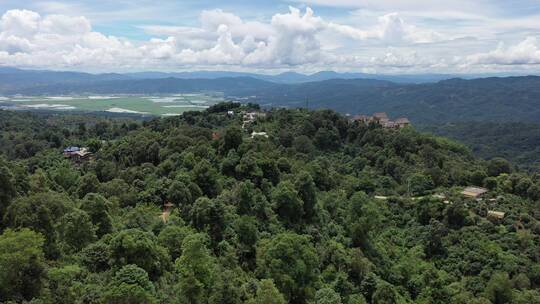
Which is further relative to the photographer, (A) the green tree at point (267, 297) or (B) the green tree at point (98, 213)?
(B) the green tree at point (98, 213)

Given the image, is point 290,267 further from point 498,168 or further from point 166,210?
point 498,168

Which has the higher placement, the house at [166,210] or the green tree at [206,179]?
the green tree at [206,179]

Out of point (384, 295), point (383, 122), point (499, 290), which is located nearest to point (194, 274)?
point (384, 295)

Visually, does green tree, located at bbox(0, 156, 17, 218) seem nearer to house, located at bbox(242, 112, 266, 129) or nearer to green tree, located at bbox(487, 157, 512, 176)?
house, located at bbox(242, 112, 266, 129)

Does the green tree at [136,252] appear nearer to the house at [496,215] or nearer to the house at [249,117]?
the house at [496,215]

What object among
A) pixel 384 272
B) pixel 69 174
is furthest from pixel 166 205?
pixel 384 272

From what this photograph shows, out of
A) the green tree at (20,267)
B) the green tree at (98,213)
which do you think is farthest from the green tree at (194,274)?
the green tree at (98,213)

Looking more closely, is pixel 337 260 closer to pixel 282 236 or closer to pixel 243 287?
pixel 282 236

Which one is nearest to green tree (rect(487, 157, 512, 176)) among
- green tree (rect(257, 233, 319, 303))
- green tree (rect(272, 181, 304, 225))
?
green tree (rect(272, 181, 304, 225))
